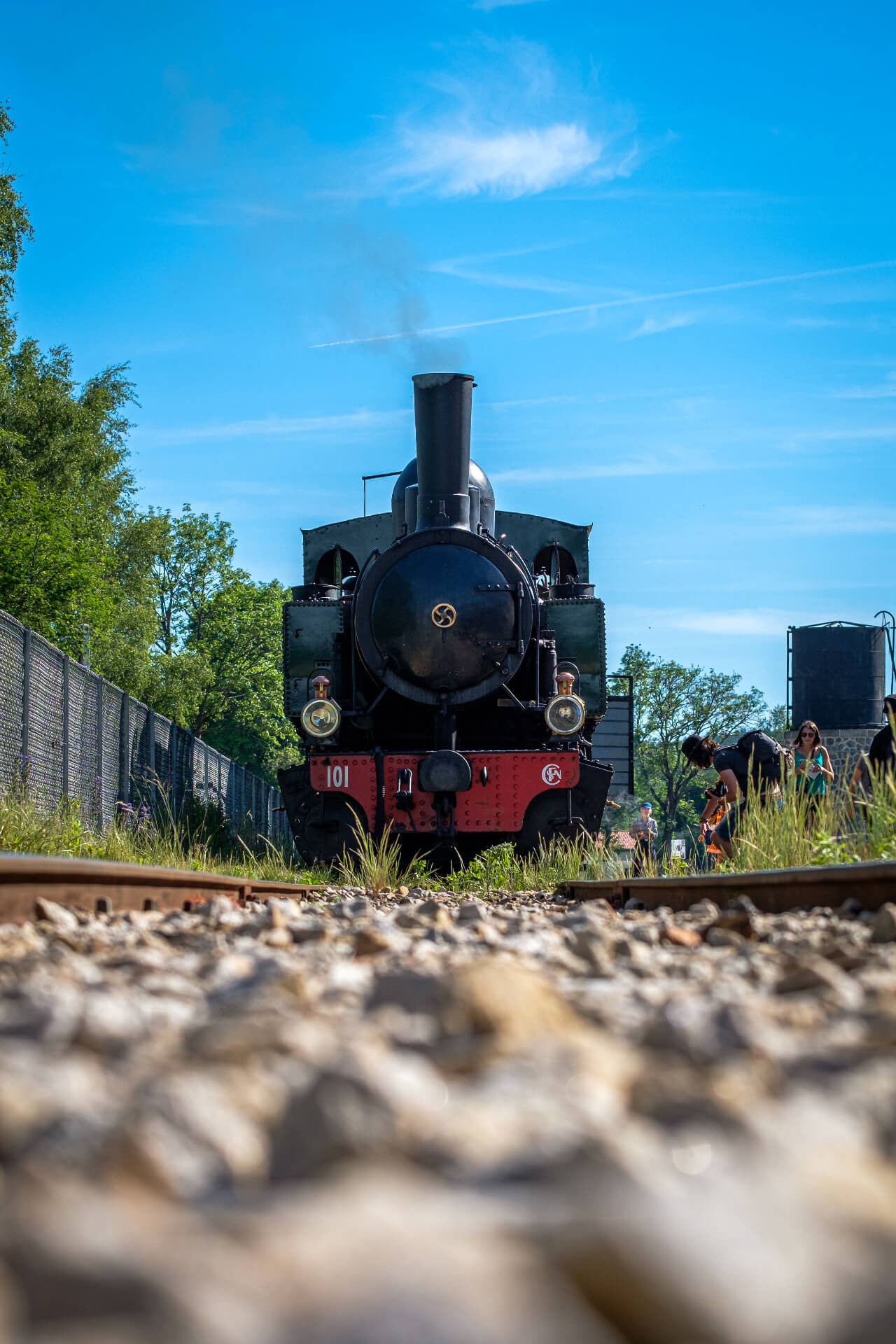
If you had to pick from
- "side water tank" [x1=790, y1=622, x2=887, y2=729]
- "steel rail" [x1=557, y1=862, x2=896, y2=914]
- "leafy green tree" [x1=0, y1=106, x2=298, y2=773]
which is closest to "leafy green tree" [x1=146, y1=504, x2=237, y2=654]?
"leafy green tree" [x1=0, y1=106, x2=298, y2=773]

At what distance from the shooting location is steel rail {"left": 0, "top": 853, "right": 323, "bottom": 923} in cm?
367

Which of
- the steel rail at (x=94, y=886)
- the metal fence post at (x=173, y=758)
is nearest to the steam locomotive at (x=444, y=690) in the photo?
the steel rail at (x=94, y=886)

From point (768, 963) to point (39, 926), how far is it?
2002 mm

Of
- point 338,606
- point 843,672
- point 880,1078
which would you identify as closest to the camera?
point 880,1078

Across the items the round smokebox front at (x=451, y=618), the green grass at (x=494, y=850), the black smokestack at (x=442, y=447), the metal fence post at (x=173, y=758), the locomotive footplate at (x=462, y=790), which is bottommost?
the green grass at (x=494, y=850)

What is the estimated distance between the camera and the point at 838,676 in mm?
36406

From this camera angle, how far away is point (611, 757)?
14430 mm

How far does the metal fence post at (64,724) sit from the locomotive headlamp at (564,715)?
15.8 ft

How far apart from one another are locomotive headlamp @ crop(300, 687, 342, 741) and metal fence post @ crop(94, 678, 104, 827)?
3546 mm

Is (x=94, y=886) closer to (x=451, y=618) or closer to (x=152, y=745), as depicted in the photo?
(x=451, y=618)

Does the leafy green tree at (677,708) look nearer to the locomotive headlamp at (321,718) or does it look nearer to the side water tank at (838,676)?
the side water tank at (838,676)

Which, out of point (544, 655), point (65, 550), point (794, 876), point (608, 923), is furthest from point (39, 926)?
point (65, 550)

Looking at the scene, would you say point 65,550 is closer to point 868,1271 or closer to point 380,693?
point 380,693

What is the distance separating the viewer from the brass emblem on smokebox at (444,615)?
1073 cm
